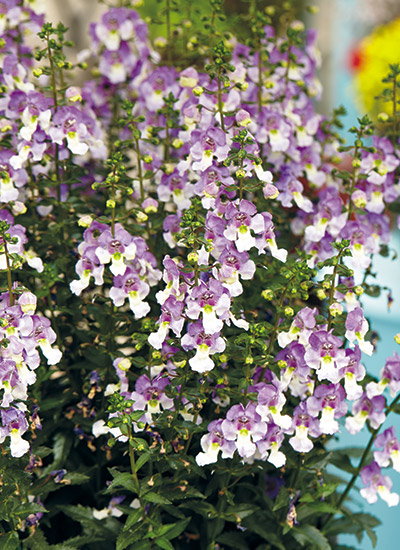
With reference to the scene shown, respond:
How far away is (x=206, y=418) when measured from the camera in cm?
128

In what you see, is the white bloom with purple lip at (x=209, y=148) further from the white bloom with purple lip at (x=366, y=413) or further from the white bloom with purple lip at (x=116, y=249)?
the white bloom with purple lip at (x=366, y=413)

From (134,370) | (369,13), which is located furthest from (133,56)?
(369,13)

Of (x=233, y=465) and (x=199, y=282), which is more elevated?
(x=199, y=282)

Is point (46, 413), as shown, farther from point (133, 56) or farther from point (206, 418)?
point (133, 56)

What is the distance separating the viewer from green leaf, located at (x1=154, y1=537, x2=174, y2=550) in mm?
1138

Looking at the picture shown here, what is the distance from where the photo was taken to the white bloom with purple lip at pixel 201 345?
3.40 ft

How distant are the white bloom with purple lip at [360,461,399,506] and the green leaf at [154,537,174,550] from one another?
34 centimetres

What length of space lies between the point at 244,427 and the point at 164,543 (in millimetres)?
222

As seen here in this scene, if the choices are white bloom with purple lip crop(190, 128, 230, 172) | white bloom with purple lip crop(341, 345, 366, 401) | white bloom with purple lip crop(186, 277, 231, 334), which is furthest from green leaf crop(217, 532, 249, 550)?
white bloom with purple lip crop(190, 128, 230, 172)

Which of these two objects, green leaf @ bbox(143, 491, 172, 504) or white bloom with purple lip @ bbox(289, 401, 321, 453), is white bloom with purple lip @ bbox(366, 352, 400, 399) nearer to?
white bloom with purple lip @ bbox(289, 401, 321, 453)

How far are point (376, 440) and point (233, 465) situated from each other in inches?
9.5

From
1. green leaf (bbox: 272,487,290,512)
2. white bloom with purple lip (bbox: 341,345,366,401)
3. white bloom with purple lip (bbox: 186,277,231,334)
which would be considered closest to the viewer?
white bloom with purple lip (bbox: 186,277,231,334)

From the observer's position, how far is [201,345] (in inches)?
41.1

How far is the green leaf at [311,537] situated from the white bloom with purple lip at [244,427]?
278 millimetres
